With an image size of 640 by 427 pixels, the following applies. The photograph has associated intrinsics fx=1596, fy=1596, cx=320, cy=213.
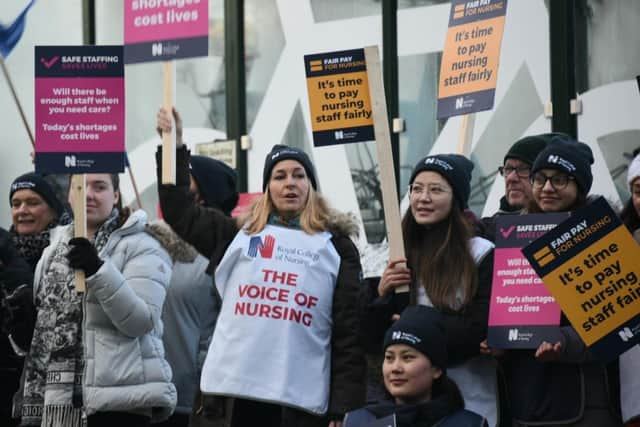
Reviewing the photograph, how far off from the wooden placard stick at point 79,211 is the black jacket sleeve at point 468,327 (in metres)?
1.82

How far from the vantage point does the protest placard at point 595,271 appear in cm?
631

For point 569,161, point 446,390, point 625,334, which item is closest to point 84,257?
point 446,390

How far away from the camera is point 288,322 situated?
276 inches

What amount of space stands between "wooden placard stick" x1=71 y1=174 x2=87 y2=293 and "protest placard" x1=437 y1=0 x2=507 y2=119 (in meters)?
1.97

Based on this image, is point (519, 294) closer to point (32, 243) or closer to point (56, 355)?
point (56, 355)

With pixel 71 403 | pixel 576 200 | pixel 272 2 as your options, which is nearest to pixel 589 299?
pixel 576 200

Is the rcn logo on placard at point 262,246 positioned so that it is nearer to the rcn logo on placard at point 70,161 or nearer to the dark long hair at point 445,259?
the dark long hair at point 445,259

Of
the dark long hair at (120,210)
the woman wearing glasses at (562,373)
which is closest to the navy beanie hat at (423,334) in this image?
the woman wearing glasses at (562,373)

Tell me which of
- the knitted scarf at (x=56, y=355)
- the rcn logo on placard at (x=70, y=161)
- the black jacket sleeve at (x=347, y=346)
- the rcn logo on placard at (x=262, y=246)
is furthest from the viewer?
the rcn logo on placard at (x=70, y=161)

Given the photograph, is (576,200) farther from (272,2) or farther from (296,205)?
(272,2)

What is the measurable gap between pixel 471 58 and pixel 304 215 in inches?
66.6

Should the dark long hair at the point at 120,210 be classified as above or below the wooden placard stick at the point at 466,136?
below

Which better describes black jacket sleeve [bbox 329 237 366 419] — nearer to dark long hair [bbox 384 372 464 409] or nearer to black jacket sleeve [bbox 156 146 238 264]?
dark long hair [bbox 384 372 464 409]

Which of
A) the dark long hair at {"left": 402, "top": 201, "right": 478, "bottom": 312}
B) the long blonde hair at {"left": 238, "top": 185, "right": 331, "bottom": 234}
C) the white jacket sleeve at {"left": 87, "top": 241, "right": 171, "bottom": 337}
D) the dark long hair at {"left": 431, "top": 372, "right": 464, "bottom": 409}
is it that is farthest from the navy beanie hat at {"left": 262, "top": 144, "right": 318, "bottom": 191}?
the dark long hair at {"left": 431, "top": 372, "right": 464, "bottom": 409}
